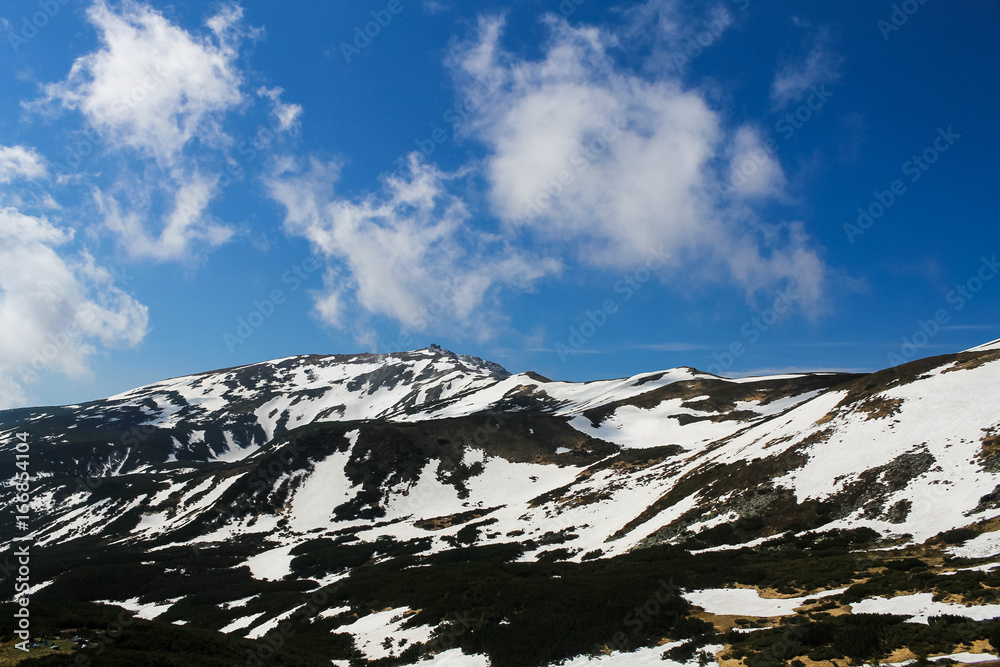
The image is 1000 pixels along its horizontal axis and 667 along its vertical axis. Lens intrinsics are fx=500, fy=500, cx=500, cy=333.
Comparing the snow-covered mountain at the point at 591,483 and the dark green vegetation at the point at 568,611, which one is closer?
the dark green vegetation at the point at 568,611

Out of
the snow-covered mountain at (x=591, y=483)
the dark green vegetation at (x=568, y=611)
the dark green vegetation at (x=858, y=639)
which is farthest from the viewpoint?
the snow-covered mountain at (x=591, y=483)

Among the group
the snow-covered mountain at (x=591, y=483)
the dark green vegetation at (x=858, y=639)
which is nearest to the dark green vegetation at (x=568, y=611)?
the dark green vegetation at (x=858, y=639)

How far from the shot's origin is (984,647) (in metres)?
14.0

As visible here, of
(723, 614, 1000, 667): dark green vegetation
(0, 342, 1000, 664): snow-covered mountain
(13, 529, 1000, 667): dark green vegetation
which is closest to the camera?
(723, 614, 1000, 667): dark green vegetation

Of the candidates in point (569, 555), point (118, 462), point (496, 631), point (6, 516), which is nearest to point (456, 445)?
point (569, 555)

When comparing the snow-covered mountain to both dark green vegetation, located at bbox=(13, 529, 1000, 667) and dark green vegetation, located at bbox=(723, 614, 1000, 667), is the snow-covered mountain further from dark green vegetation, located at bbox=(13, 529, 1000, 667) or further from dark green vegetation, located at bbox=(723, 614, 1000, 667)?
dark green vegetation, located at bbox=(723, 614, 1000, 667)

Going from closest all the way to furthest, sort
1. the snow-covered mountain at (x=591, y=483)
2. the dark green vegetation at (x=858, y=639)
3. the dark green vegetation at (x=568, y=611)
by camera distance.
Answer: the dark green vegetation at (x=858, y=639) < the dark green vegetation at (x=568, y=611) < the snow-covered mountain at (x=591, y=483)

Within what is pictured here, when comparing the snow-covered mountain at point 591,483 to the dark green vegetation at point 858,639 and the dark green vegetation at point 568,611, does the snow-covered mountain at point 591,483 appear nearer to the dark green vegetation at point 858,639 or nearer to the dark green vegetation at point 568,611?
the dark green vegetation at point 568,611

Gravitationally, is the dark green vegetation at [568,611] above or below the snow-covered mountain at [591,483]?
below

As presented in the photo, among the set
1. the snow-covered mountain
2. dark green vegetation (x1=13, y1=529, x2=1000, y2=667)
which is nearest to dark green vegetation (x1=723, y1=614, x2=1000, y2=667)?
dark green vegetation (x1=13, y1=529, x2=1000, y2=667)

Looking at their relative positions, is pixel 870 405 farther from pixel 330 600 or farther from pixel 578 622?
pixel 330 600

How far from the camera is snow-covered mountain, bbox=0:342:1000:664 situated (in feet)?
116

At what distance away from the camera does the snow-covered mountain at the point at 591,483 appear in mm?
35375

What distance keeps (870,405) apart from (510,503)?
50327 mm
